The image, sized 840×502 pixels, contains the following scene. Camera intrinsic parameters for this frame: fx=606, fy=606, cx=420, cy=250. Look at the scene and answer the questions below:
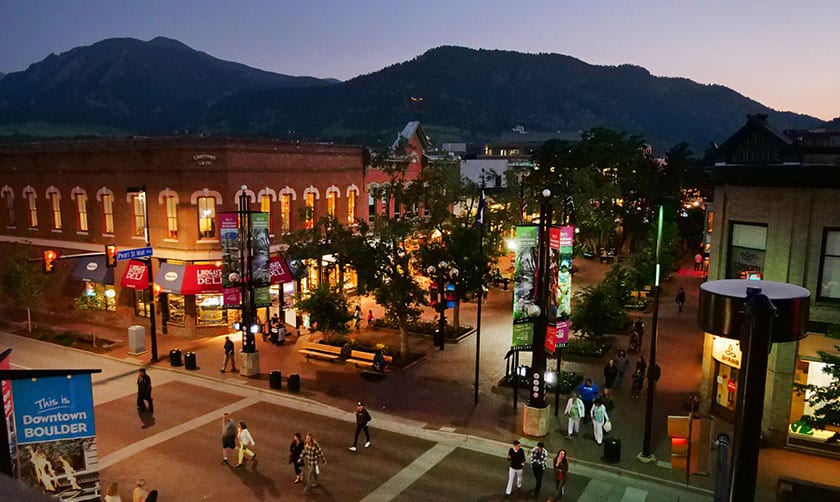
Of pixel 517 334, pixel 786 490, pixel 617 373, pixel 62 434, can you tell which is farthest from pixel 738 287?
pixel 617 373

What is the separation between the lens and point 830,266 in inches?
774

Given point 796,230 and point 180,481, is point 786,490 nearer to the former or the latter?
point 796,230

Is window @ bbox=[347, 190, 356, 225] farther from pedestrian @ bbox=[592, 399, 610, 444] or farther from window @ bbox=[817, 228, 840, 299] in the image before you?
window @ bbox=[817, 228, 840, 299]

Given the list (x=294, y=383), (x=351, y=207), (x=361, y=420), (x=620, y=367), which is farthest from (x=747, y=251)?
(x=351, y=207)

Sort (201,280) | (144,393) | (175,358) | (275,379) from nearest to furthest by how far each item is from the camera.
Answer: (144,393), (275,379), (175,358), (201,280)

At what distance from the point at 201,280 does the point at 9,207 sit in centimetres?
2021

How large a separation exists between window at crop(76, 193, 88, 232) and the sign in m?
36.2

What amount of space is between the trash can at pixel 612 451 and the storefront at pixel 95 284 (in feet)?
97.0

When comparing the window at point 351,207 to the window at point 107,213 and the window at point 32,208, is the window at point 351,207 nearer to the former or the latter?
the window at point 107,213

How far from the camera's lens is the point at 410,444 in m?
20.5

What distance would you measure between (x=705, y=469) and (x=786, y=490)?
8.99 metres

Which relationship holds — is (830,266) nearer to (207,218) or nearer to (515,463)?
(515,463)

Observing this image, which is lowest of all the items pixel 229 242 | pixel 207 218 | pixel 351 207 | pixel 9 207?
pixel 229 242

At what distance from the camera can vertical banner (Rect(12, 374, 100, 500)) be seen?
838 cm
